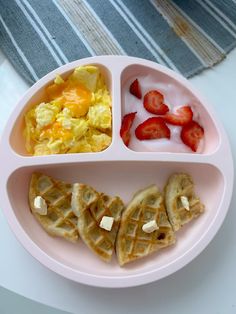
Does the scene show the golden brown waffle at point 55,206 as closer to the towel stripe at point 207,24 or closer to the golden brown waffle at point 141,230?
the golden brown waffle at point 141,230

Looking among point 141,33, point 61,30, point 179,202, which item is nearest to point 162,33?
point 141,33

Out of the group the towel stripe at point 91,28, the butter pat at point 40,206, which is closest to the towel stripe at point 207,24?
the towel stripe at point 91,28

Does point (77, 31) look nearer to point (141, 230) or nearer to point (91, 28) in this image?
point (91, 28)

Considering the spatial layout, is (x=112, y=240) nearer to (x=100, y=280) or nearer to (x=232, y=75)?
(x=100, y=280)

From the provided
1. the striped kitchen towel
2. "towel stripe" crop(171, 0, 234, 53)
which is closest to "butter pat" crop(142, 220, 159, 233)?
the striped kitchen towel

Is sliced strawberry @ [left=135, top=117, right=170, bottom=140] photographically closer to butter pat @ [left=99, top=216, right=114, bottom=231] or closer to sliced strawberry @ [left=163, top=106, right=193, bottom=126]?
sliced strawberry @ [left=163, top=106, right=193, bottom=126]

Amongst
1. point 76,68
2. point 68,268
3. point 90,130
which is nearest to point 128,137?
point 90,130
